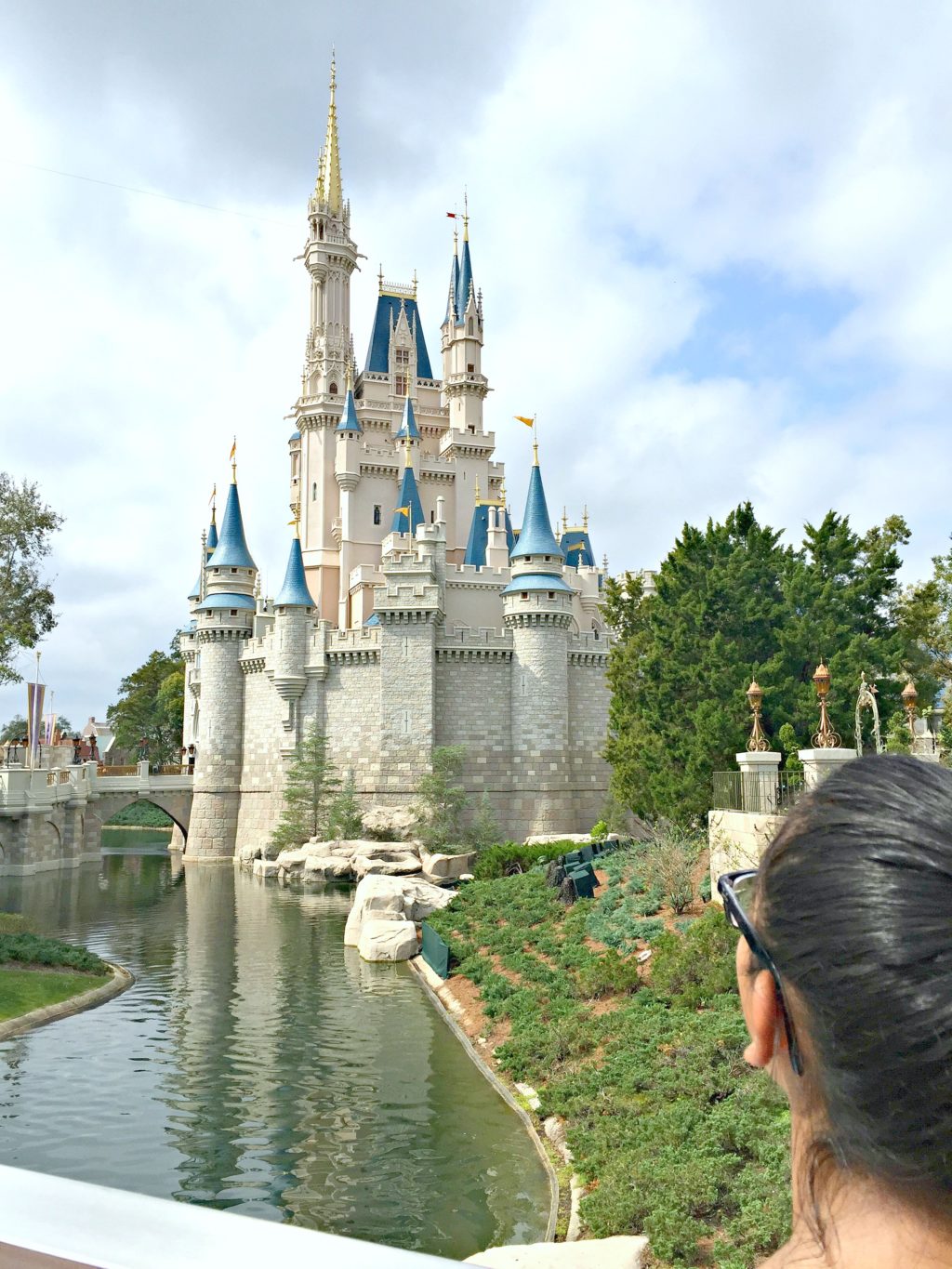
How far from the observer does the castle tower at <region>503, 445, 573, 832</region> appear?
117 ft

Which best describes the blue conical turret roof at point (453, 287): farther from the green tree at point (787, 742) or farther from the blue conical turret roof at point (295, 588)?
the green tree at point (787, 742)

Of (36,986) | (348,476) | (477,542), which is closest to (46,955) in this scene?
(36,986)

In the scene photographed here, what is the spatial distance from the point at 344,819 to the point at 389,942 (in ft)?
49.1

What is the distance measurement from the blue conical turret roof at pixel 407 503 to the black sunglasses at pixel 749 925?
1581 inches

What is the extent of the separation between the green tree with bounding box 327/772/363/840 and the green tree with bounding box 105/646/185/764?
29.9 meters

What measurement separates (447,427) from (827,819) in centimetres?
4943

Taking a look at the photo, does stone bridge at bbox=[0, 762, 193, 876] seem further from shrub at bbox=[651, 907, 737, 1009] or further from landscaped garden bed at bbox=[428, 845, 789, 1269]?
shrub at bbox=[651, 907, 737, 1009]

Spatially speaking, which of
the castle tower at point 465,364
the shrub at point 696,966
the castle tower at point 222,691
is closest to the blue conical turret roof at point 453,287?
the castle tower at point 465,364

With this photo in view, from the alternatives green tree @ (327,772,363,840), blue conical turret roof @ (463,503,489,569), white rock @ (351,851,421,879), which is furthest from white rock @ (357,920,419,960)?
blue conical turret roof @ (463,503,489,569)

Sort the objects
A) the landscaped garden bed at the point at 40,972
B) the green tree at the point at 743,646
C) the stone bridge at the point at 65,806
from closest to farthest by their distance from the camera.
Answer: the landscaped garden bed at the point at 40,972 → the green tree at the point at 743,646 → the stone bridge at the point at 65,806

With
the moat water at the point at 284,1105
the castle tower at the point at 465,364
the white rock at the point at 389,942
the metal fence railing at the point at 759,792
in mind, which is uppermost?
the castle tower at the point at 465,364

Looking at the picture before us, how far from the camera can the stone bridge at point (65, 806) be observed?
30.7 meters

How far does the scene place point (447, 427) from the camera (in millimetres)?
49469

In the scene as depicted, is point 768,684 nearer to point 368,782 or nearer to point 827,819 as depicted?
point 368,782
